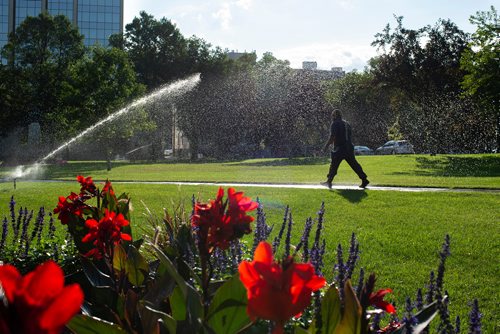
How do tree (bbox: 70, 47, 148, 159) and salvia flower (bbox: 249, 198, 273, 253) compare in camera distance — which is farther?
tree (bbox: 70, 47, 148, 159)

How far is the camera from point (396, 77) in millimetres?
33625

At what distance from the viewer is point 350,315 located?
1389 millimetres

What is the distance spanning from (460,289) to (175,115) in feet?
169

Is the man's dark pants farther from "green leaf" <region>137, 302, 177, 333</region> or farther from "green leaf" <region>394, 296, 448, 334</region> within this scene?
"green leaf" <region>137, 302, 177, 333</region>

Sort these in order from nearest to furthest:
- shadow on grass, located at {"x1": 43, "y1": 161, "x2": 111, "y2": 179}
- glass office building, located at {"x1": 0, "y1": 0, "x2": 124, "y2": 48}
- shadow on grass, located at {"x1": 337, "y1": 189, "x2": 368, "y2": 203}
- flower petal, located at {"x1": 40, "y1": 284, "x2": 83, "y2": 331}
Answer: flower petal, located at {"x1": 40, "y1": 284, "x2": 83, "y2": 331}, shadow on grass, located at {"x1": 337, "y1": 189, "x2": 368, "y2": 203}, shadow on grass, located at {"x1": 43, "y1": 161, "x2": 111, "y2": 179}, glass office building, located at {"x1": 0, "y1": 0, "x2": 124, "y2": 48}

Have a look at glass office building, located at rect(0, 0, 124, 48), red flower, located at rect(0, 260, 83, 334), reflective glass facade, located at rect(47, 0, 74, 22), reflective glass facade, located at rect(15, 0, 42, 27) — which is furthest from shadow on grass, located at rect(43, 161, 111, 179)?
reflective glass facade, located at rect(15, 0, 42, 27)

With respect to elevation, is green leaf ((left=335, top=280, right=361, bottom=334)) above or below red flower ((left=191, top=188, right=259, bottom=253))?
below

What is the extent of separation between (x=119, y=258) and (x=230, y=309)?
1.18 m

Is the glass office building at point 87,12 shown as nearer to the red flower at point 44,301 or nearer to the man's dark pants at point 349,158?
the man's dark pants at point 349,158

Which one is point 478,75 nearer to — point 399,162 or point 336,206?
point 399,162

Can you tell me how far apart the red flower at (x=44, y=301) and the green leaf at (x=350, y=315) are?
0.82m

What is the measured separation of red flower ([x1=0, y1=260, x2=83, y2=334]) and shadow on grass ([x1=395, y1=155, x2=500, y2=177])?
2028 centimetres

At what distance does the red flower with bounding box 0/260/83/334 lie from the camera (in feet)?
2.23

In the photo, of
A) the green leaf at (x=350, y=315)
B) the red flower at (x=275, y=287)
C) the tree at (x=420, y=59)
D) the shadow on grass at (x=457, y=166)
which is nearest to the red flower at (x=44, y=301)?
the red flower at (x=275, y=287)
